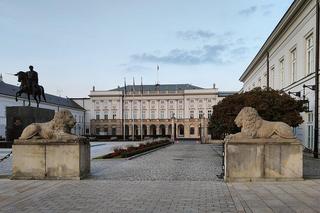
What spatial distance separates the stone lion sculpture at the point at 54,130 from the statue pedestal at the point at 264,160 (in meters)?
5.14

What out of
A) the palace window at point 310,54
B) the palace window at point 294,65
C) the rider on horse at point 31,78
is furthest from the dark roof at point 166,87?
the rider on horse at point 31,78

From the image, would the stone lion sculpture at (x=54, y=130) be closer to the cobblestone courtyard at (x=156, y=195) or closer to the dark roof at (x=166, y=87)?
the cobblestone courtyard at (x=156, y=195)

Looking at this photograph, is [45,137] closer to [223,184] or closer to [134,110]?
[223,184]

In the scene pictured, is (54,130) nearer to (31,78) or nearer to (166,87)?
(31,78)

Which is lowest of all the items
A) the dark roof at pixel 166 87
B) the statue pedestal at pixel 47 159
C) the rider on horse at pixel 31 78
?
the statue pedestal at pixel 47 159

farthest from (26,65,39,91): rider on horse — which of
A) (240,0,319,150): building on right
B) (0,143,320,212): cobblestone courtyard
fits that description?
(240,0,319,150): building on right

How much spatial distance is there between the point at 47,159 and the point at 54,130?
995mm

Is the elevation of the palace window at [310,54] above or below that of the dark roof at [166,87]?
below

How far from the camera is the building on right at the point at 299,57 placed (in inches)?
1083

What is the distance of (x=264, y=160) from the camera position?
11.8m

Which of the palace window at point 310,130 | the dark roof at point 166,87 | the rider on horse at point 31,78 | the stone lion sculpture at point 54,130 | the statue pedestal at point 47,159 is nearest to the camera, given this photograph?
the statue pedestal at point 47,159

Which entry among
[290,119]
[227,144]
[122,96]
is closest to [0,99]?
[122,96]

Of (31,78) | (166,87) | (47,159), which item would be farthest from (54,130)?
(166,87)

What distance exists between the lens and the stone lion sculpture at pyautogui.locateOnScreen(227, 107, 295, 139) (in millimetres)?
12023
